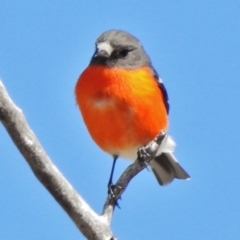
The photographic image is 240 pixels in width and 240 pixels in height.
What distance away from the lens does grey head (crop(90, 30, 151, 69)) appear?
5691mm

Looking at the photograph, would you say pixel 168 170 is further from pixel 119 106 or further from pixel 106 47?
pixel 106 47

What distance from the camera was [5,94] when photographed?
3.04m

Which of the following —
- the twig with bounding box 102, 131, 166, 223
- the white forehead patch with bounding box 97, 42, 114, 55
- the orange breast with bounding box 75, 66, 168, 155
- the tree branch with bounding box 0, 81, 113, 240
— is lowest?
the tree branch with bounding box 0, 81, 113, 240

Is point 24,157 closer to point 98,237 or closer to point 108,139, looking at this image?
point 98,237

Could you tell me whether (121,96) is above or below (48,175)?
above

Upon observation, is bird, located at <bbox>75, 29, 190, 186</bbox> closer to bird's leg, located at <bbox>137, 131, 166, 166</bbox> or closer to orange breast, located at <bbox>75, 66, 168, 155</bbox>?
orange breast, located at <bbox>75, 66, 168, 155</bbox>

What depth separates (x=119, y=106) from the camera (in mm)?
5445

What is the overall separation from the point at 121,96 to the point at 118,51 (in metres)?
0.56

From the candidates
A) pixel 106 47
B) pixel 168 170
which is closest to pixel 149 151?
pixel 106 47

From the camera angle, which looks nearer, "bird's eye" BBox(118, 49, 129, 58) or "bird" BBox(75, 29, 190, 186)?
"bird" BBox(75, 29, 190, 186)

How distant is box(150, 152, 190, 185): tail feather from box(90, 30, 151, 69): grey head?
48.9 inches

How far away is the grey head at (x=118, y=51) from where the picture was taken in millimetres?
5691

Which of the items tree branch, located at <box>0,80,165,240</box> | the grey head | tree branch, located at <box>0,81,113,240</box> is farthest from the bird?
tree branch, located at <box>0,81,113,240</box>

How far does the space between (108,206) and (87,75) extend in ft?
6.39
